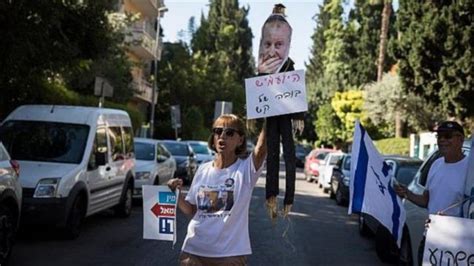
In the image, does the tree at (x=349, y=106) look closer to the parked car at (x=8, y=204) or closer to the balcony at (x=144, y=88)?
the balcony at (x=144, y=88)

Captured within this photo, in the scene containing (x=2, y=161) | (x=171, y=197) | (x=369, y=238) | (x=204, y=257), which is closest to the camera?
(x=204, y=257)

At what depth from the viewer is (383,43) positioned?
37.8m

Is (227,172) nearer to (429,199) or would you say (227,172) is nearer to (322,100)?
(429,199)

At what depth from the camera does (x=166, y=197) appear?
4645mm

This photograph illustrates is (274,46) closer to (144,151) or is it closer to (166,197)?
(166,197)

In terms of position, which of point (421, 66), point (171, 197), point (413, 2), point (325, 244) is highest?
point (413, 2)

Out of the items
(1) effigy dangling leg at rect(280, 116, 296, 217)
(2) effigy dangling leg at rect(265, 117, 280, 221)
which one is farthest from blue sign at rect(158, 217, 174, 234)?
(1) effigy dangling leg at rect(280, 116, 296, 217)

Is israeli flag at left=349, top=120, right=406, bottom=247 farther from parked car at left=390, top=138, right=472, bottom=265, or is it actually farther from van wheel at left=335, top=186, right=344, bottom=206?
van wheel at left=335, top=186, right=344, bottom=206

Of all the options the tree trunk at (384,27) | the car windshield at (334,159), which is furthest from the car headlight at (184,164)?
the tree trunk at (384,27)

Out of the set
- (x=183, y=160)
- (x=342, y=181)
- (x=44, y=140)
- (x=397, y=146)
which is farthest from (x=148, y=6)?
(x=44, y=140)

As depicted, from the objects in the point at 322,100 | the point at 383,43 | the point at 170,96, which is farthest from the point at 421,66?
the point at 322,100

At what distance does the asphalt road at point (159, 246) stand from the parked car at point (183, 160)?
25.4 ft

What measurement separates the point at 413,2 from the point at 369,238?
13214mm

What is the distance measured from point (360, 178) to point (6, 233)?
444 centimetres
